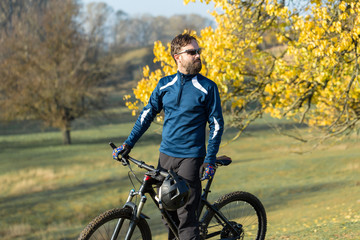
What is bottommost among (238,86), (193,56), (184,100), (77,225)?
(77,225)

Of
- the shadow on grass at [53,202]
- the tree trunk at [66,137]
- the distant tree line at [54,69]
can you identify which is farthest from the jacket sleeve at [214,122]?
the tree trunk at [66,137]

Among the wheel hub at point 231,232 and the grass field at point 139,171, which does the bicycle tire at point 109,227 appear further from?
the grass field at point 139,171

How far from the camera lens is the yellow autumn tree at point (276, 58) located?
8672mm

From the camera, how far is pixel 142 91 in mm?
10148

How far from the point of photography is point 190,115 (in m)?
3.96

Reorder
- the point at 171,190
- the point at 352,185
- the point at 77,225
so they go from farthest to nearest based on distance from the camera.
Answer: the point at 352,185
the point at 77,225
the point at 171,190

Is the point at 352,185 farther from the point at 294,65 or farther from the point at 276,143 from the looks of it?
the point at 276,143

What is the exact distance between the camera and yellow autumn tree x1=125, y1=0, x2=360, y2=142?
28.5 feet

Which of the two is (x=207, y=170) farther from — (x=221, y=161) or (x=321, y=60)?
(x=321, y=60)

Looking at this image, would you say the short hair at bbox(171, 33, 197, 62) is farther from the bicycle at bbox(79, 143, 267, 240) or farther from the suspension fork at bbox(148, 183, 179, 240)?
the suspension fork at bbox(148, 183, 179, 240)

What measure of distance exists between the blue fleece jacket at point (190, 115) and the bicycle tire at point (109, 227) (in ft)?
2.02

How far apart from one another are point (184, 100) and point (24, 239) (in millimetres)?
14308

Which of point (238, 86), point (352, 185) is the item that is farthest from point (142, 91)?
point (352, 185)

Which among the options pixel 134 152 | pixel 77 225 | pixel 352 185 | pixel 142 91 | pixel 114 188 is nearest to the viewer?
pixel 142 91
